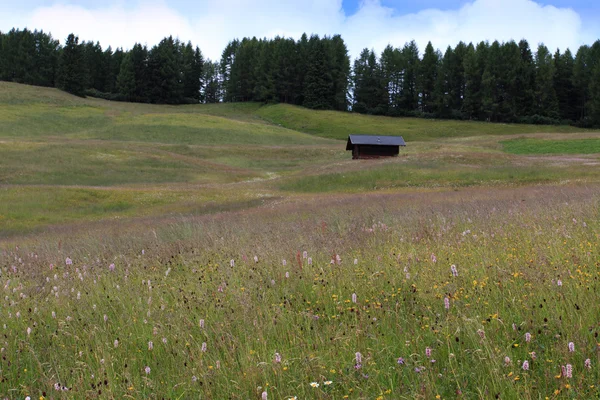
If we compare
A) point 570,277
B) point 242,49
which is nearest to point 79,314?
point 570,277

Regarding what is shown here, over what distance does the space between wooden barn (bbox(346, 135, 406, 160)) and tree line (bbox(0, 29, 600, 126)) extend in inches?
2115

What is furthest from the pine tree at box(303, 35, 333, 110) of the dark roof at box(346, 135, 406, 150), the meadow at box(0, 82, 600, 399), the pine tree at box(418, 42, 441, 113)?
the meadow at box(0, 82, 600, 399)

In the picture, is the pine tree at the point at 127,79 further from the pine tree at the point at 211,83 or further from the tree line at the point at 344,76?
the pine tree at the point at 211,83

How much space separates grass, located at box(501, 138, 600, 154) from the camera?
61.7m

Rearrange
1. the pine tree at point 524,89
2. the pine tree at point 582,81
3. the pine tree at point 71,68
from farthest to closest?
the pine tree at point 71,68
the pine tree at point 524,89
the pine tree at point 582,81

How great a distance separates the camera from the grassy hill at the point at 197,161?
103 ft

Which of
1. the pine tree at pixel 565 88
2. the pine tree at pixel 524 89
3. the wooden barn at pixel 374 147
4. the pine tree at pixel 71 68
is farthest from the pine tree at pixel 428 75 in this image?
the pine tree at pixel 71 68

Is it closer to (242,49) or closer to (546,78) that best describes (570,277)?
(546,78)

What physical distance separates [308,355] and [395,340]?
74 cm

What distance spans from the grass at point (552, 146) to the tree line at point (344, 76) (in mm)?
36194

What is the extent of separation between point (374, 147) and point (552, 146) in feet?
82.4

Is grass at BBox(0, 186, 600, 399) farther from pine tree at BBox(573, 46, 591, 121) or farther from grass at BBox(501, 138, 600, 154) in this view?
pine tree at BBox(573, 46, 591, 121)

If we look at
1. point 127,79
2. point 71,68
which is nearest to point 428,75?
point 127,79

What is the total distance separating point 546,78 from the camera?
104m
